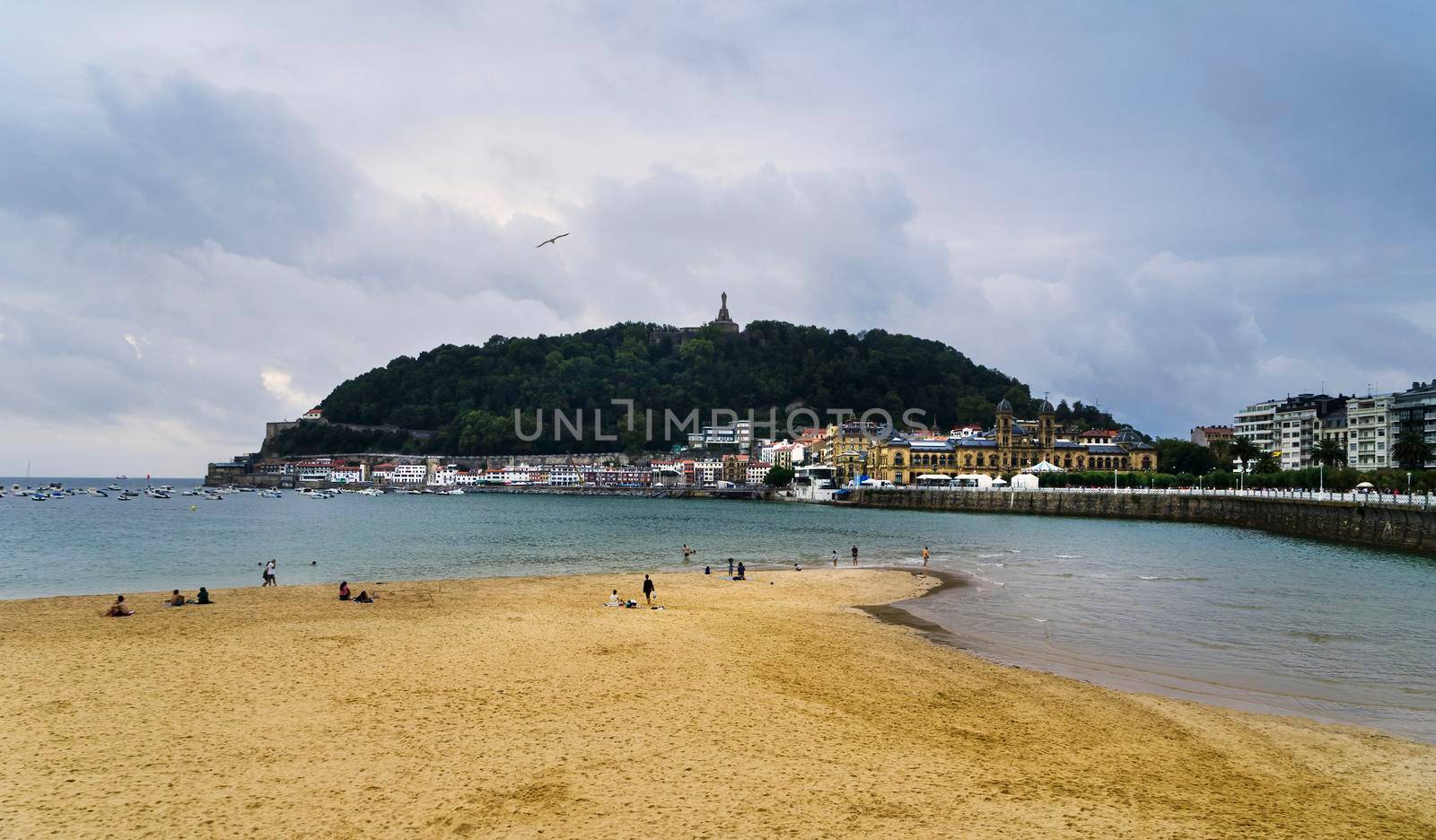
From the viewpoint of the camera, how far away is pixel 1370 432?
103562mm

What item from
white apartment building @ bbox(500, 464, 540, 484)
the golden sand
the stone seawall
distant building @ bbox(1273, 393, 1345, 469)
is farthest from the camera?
white apartment building @ bbox(500, 464, 540, 484)

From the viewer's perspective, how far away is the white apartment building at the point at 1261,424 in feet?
442

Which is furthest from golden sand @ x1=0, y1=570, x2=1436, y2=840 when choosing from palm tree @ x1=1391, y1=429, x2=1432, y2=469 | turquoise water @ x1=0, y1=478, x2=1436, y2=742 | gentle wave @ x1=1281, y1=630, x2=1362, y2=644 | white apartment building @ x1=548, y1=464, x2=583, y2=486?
white apartment building @ x1=548, y1=464, x2=583, y2=486

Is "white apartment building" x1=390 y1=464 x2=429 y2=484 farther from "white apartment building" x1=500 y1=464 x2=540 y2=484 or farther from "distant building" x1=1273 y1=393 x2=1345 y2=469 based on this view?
"distant building" x1=1273 y1=393 x2=1345 y2=469

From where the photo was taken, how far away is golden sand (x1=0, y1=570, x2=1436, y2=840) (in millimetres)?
9141

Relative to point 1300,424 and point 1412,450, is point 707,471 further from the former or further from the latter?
point 1412,450

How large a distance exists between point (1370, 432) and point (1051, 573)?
96.2 m

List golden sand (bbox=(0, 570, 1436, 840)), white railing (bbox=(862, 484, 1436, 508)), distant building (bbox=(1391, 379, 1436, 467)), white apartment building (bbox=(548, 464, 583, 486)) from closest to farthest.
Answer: golden sand (bbox=(0, 570, 1436, 840)) → white railing (bbox=(862, 484, 1436, 508)) → distant building (bbox=(1391, 379, 1436, 467)) → white apartment building (bbox=(548, 464, 583, 486))

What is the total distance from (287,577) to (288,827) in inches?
1046

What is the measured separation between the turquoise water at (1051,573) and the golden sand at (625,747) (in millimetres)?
3098

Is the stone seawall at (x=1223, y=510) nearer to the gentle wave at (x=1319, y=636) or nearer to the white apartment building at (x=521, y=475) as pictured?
the gentle wave at (x=1319, y=636)

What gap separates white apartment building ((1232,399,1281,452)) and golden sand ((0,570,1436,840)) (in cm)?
14194

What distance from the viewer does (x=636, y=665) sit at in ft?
53.3

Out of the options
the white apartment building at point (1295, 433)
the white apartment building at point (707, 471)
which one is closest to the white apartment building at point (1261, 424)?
the white apartment building at point (1295, 433)
